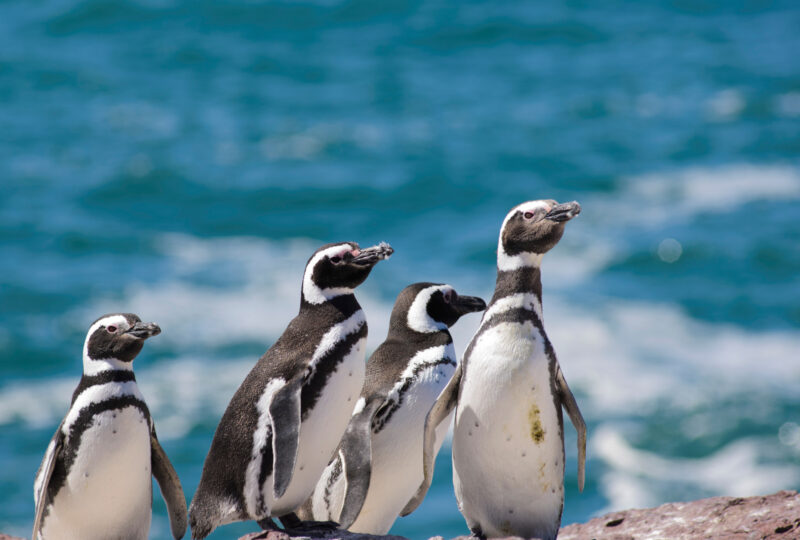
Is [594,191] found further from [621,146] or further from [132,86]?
[132,86]

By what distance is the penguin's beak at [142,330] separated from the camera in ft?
16.7

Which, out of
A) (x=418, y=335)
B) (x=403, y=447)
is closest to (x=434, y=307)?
(x=418, y=335)

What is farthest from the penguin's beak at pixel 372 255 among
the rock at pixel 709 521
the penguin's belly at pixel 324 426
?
the rock at pixel 709 521

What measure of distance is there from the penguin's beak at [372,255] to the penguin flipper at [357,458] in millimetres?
832

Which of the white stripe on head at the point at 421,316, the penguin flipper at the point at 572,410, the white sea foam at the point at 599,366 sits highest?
the white stripe on head at the point at 421,316

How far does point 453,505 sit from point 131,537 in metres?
9.47

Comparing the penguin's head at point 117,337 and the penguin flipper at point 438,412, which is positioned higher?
the penguin's head at point 117,337

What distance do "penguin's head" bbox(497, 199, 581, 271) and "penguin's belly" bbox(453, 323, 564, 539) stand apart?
29 centimetres

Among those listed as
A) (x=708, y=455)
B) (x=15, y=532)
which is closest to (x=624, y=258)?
(x=708, y=455)

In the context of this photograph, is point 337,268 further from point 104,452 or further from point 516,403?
point 104,452

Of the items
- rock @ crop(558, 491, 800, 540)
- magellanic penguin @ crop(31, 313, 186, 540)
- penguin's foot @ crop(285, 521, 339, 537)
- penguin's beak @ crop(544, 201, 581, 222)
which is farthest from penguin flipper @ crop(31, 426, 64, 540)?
rock @ crop(558, 491, 800, 540)

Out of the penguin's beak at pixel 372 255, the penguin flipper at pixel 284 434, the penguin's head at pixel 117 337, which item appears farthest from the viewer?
the penguin's beak at pixel 372 255

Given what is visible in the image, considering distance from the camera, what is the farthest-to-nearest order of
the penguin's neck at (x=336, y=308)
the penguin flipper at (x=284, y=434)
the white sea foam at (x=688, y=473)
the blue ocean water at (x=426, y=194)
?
the blue ocean water at (x=426, y=194) < the white sea foam at (x=688, y=473) < the penguin's neck at (x=336, y=308) < the penguin flipper at (x=284, y=434)

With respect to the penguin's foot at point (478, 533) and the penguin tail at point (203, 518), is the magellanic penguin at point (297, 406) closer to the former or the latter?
the penguin tail at point (203, 518)
